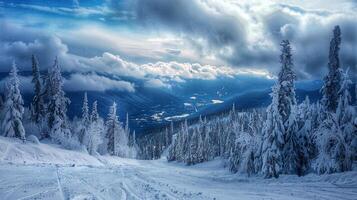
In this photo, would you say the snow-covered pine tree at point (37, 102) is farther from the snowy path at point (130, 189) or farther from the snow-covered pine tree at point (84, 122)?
the snowy path at point (130, 189)

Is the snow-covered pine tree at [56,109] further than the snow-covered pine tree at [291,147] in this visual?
Yes

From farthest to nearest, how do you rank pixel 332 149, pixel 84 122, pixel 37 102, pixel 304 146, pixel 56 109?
pixel 84 122, pixel 37 102, pixel 56 109, pixel 304 146, pixel 332 149

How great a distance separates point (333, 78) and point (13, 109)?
45884 millimetres

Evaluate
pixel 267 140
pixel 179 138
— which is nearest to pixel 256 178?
pixel 267 140

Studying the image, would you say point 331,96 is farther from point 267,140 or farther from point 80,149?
point 80,149

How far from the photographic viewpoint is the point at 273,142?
39.1 meters

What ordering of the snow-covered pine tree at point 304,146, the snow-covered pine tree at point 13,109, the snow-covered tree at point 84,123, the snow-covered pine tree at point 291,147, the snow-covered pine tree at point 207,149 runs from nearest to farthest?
1. the snow-covered pine tree at point 291,147
2. the snow-covered pine tree at point 304,146
3. the snow-covered pine tree at point 13,109
4. the snow-covered tree at point 84,123
5. the snow-covered pine tree at point 207,149

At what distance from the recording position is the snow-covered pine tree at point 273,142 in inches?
1510

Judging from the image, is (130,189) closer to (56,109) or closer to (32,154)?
Answer: (32,154)

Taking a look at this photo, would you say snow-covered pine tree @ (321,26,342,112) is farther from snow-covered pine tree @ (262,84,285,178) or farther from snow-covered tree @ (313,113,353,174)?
snow-covered pine tree @ (262,84,285,178)

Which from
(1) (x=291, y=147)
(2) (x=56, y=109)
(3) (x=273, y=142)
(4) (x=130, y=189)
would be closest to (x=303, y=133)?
(1) (x=291, y=147)

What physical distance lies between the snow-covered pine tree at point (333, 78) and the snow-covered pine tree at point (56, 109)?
1747 inches

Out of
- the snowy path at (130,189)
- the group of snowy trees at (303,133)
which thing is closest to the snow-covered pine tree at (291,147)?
the group of snowy trees at (303,133)

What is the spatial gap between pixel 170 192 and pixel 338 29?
26238 millimetres
